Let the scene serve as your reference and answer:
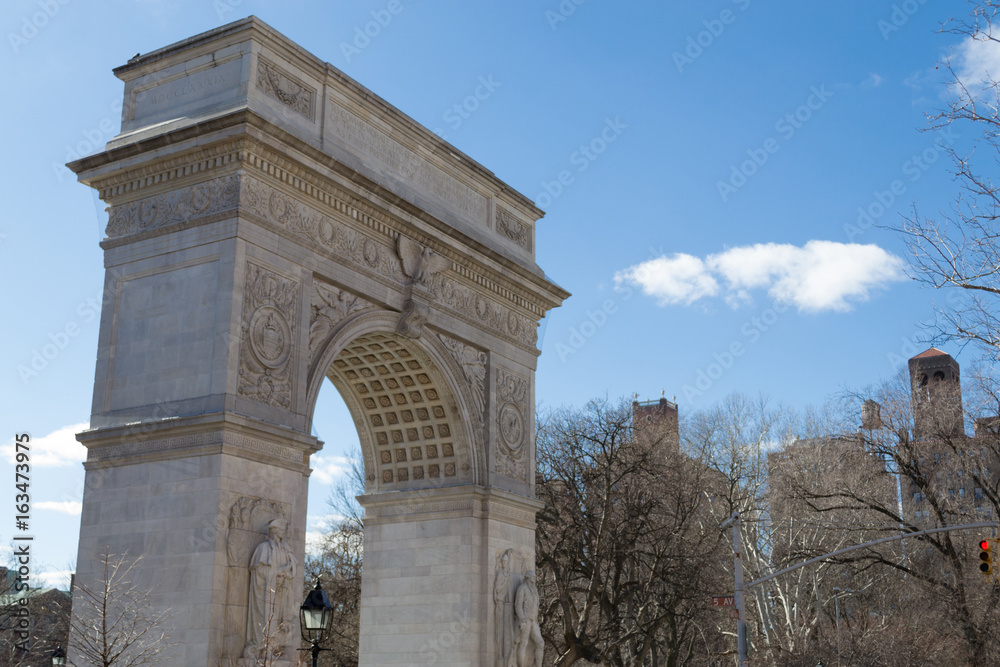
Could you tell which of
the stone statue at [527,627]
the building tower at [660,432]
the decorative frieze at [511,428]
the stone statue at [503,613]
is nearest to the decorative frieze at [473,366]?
the decorative frieze at [511,428]

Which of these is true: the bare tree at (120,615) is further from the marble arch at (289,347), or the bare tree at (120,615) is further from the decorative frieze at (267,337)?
the decorative frieze at (267,337)

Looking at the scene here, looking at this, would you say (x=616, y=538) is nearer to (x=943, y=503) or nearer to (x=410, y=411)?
(x=943, y=503)

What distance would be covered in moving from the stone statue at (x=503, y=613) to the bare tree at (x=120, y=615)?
876 cm

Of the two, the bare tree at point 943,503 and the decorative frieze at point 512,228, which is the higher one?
the decorative frieze at point 512,228

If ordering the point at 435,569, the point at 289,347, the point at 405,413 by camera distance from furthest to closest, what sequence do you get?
the point at 405,413 < the point at 435,569 < the point at 289,347

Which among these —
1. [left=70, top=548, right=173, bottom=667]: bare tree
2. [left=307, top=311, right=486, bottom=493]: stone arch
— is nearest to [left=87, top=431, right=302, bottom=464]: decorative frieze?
[left=70, top=548, right=173, bottom=667]: bare tree

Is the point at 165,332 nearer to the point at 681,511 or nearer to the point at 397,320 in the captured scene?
the point at 397,320

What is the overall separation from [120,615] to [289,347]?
5.66 metres

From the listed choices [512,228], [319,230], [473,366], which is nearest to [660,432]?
[512,228]

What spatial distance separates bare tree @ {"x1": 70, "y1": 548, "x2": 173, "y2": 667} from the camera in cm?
1780

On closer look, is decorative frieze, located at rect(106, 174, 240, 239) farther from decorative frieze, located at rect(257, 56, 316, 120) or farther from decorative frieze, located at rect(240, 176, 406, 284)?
decorative frieze, located at rect(257, 56, 316, 120)

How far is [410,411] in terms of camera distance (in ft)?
85.8

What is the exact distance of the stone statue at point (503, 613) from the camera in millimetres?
24422

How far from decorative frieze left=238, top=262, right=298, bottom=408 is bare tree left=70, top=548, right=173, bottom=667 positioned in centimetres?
370
